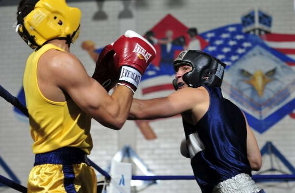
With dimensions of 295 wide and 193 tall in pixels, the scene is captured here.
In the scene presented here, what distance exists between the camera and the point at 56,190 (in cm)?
198

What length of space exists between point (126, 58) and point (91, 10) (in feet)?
16.4

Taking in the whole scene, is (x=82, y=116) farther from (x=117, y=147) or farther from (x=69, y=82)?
(x=117, y=147)

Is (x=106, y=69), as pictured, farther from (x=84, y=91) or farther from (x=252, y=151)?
(x=252, y=151)

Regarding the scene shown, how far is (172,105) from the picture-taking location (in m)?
2.38

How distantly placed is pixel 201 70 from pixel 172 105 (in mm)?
382

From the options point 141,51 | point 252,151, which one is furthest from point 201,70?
point 141,51

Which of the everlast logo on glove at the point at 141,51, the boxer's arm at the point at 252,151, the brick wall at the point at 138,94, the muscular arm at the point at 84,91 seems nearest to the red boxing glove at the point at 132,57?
the everlast logo on glove at the point at 141,51

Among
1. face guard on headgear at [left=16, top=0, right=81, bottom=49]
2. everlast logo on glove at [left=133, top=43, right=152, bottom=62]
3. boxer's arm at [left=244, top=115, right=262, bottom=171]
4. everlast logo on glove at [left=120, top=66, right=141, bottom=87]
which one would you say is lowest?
boxer's arm at [left=244, top=115, right=262, bottom=171]

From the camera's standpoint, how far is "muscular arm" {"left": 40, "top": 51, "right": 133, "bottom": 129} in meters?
1.94

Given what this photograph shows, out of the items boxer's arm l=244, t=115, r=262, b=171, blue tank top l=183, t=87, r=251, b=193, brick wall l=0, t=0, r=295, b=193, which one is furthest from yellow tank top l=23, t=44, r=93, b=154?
brick wall l=0, t=0, r=295, b=193

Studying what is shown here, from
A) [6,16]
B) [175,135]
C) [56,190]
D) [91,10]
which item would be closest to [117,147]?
[175,135]

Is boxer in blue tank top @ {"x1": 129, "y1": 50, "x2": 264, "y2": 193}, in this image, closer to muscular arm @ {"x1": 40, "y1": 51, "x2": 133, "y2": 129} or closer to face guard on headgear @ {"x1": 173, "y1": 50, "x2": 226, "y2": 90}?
face guard on headgear @ {"x1": 173, "y1": 50, "x2": 226, "y2": 90}

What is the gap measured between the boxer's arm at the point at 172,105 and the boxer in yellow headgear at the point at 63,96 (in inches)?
11.7

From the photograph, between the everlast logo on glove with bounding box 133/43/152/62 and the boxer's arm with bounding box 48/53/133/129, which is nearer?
the boxer's arm with bounding box 48/53/133/129
